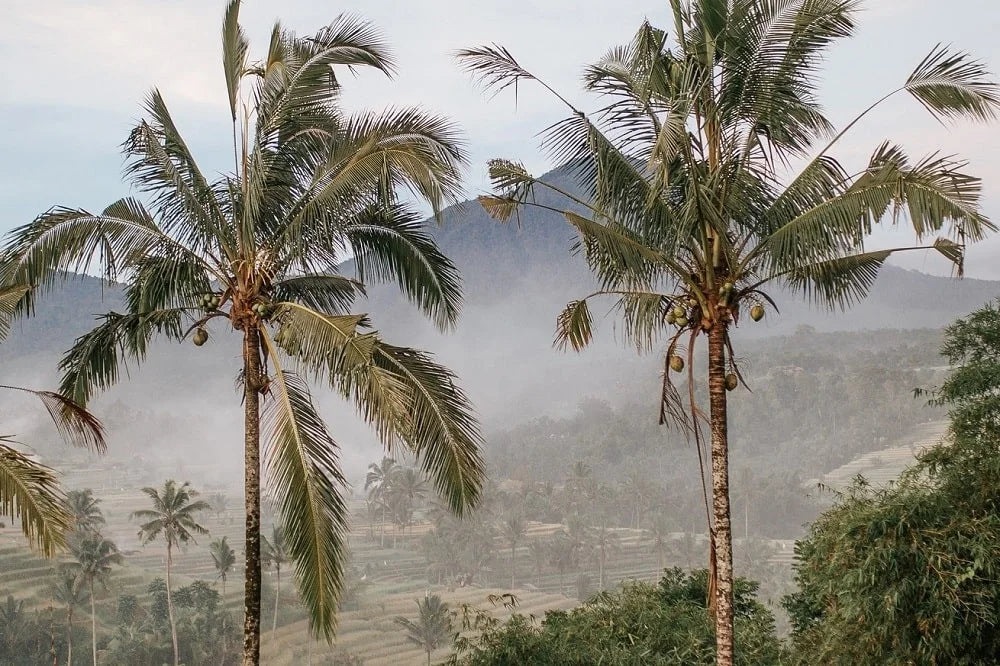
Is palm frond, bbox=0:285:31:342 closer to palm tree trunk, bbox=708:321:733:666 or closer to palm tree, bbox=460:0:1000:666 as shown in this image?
palm tree, bbox=460:0:1000:666

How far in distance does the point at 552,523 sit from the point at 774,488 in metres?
22.0

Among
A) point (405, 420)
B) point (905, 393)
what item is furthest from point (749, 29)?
point (905, 393)

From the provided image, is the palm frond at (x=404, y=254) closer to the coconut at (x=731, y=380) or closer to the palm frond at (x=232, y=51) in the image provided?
the palm frond at (x=232, y=51)

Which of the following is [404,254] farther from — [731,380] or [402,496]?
[402,496]

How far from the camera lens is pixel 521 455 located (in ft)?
411

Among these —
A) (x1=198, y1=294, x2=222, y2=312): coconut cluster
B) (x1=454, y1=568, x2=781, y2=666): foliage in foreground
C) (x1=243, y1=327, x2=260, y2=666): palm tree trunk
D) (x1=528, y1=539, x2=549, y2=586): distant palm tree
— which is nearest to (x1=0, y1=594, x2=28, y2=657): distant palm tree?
(x1=528, y1=539, x2=549, y2=586): distant palm tree

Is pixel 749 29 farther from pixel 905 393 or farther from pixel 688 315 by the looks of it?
pixel 905 393

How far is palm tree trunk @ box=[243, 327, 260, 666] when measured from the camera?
324 inches

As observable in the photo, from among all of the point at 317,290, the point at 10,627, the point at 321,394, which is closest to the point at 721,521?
the point at 317,290

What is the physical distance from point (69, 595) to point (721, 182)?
5375cm

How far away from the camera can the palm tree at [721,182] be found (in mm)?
7836

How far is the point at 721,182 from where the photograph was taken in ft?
27.3

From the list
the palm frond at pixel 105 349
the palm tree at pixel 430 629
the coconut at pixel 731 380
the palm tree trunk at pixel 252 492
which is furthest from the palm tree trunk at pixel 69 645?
the coconut at pixel 731 380

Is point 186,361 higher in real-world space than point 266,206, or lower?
higher
